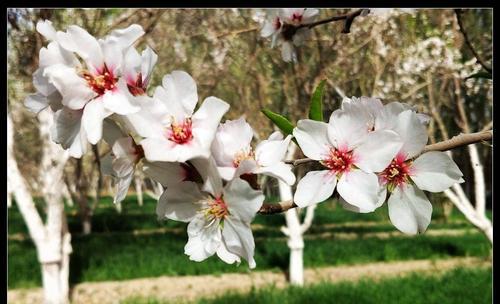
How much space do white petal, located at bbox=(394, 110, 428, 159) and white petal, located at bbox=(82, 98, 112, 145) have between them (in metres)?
0.30

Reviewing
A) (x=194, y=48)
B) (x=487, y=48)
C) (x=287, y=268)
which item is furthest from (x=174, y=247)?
(x=487, y=48)

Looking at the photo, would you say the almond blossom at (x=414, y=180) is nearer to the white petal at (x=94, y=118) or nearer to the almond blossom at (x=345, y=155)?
the almond blossom at (x=345, y=155)

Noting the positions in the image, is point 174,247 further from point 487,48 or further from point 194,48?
point 487,48

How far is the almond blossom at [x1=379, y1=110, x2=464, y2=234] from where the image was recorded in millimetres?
659

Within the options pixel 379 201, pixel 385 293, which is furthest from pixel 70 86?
pixel 385 293

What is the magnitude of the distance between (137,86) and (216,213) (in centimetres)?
16

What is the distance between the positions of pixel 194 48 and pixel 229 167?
22.1 feet

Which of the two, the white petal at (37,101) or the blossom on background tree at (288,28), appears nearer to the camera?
the white petal at (37,101)

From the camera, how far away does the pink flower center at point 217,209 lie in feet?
2.01

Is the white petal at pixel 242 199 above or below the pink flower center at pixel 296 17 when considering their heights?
below

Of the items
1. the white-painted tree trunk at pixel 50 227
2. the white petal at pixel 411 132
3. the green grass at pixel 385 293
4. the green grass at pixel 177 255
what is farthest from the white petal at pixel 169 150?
the green grass at pixel 177 255

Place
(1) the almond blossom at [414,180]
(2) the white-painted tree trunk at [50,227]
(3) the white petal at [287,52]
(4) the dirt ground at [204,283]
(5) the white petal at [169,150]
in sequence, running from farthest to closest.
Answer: (4) the dirt ground at [204,283] < (2) the white-painted tree trunk at [50,227] < (3) the white petal at [287,52] < (1) the almond blossom at [414,180] < (5) the white petal at [169,150]

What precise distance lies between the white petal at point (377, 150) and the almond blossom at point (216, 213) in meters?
0.13

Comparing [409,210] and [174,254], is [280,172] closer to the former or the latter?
[409,210]
